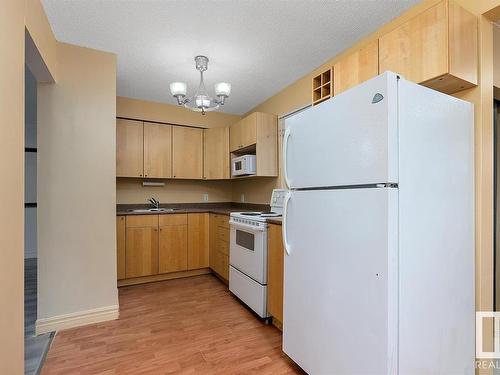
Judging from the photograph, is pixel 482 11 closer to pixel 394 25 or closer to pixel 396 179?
pixel 394 25

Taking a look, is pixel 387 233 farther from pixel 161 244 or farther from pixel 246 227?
pixel 161 244

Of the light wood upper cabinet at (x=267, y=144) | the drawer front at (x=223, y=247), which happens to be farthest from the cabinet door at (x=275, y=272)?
the light wood upper cabinet at (x=267, y=144)

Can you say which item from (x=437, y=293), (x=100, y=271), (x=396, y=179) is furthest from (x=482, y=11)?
(x=100, y=271)

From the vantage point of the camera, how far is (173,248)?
137 inches

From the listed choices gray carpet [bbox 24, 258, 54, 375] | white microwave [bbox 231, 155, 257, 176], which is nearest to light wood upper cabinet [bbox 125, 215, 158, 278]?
gray carpet [bbox 24, 258, 54, 375]

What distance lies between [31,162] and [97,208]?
342cm

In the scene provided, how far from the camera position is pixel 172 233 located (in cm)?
348

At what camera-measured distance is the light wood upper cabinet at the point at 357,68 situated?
179 centimetres

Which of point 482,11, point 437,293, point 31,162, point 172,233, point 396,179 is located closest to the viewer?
point 396,179

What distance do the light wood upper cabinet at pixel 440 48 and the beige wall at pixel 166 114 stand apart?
3.02m

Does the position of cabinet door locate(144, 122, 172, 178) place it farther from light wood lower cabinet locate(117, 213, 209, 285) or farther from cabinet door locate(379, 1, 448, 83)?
cabinet door locate(379, 1, 448, 83)

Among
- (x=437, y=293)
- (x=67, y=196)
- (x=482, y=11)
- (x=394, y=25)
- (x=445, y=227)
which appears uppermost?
(x=394, y=25)

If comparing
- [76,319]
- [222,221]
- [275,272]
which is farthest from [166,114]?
[275,272]

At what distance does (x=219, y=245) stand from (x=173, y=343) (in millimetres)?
1494
